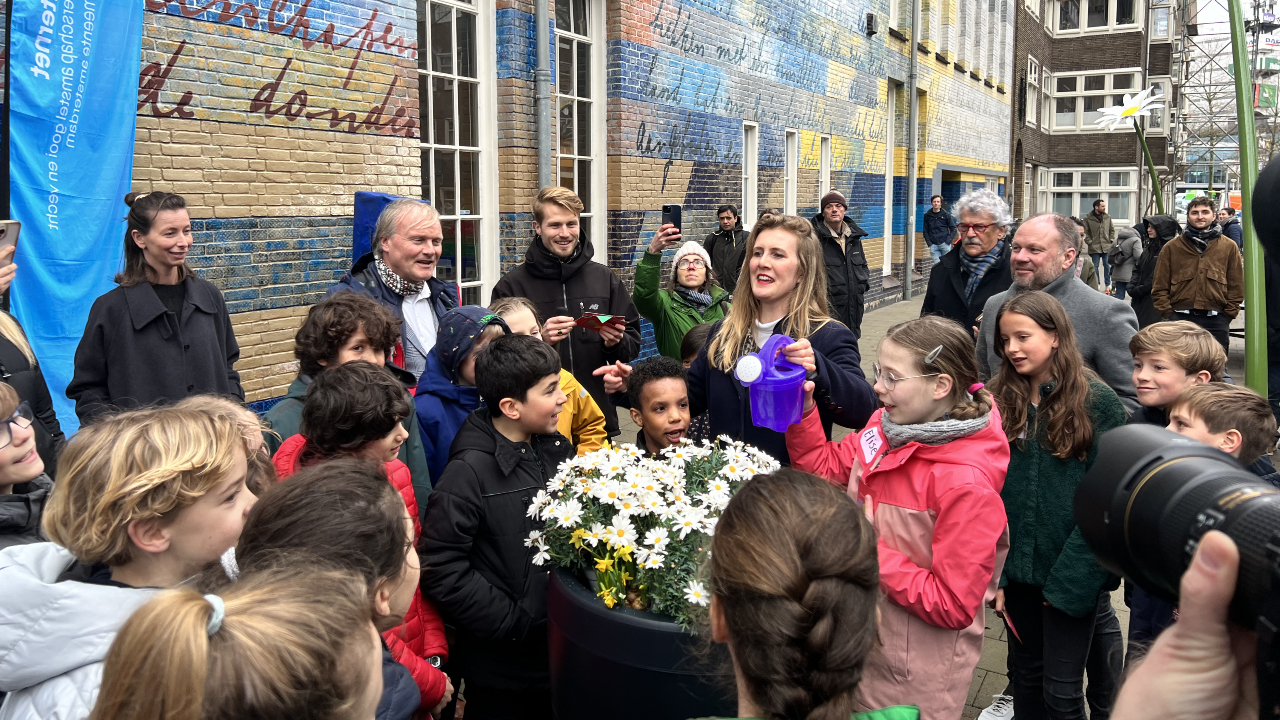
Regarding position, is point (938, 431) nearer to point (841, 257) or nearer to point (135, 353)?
point (135, 353)

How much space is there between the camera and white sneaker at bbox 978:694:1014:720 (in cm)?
336

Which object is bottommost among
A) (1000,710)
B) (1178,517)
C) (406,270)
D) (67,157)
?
(1000,710)

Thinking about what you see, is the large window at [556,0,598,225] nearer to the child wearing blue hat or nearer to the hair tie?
the child wearing blue hat

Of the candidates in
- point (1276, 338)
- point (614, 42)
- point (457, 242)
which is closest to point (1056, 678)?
point (1276, 338)

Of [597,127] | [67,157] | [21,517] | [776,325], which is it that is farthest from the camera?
[597,127]

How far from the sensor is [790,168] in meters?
13.3

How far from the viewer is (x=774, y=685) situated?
1.36 m

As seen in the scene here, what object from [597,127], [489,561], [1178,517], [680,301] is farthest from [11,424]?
[597,127]

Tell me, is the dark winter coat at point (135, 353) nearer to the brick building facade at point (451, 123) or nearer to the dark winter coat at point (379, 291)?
the dark winter coat at point (379, 291)

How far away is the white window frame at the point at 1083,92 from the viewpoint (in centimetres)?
3578

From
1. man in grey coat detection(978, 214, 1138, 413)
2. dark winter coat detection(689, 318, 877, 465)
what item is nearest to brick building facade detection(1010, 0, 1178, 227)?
man in grey coat detection(978, 214, 1138, 413)

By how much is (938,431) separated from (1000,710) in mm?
1668

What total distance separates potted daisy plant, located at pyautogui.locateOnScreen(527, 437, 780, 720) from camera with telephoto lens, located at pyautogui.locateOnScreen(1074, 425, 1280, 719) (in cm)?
77

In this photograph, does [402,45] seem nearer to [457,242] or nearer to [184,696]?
[457,242]
